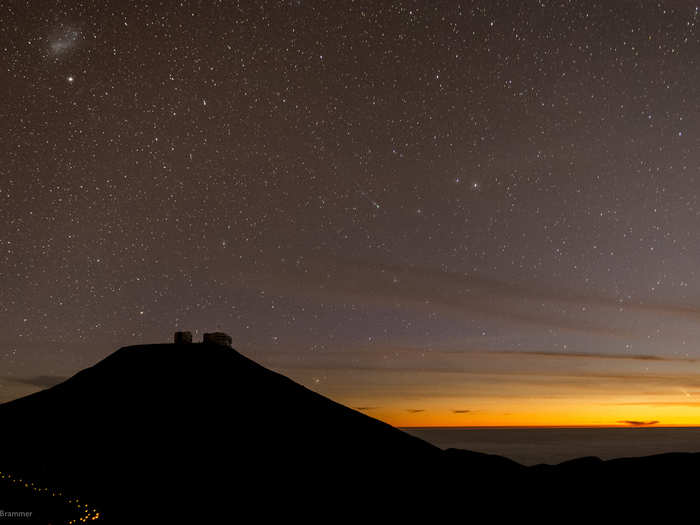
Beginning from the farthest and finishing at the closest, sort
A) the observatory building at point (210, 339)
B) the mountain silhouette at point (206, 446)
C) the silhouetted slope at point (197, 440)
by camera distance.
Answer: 1. the observatory building at point (210, 339)
2. the silhouetted slope at point (197, 440)
3. the mountain silhouette at point (206, 446)

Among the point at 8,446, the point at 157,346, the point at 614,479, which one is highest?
the point at 157,346

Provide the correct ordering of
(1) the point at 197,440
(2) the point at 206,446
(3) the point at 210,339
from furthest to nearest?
(3) the point at 210,339
(1) the point at 197,440
(2) the point at 206,446

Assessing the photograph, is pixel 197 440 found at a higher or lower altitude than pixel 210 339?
lower

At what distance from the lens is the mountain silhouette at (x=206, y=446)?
23.2 metres

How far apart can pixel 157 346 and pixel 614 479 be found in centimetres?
3675

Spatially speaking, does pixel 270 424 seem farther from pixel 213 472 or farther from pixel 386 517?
pixel 386 517

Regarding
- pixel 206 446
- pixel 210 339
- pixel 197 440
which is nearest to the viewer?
pixel 206 446

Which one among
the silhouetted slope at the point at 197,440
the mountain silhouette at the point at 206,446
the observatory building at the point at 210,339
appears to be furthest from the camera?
the observatory building at the point at 210,339

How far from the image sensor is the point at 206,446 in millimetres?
25922

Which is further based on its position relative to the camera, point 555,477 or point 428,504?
point 555,477

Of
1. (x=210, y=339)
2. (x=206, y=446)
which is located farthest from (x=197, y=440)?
(x=210, y=339)

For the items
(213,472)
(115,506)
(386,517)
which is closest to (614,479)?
(386,517)

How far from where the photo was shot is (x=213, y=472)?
24781 mm

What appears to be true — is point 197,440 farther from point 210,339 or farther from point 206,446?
point 210,339
